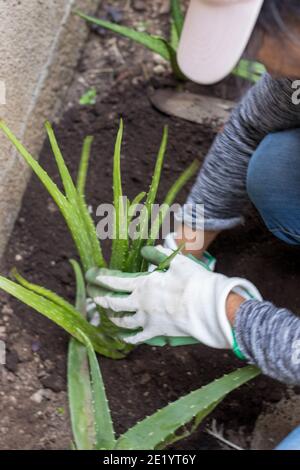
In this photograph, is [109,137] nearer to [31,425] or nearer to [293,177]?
[293,177]

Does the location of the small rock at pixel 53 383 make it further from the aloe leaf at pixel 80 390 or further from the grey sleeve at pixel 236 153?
the grey sleeve at pixel 236 153

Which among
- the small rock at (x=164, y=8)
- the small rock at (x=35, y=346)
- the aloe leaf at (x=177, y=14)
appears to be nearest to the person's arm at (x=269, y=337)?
the small rock at (x=35, y=346)

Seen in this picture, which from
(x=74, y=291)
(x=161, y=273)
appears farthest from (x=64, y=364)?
(x=161, y=273)

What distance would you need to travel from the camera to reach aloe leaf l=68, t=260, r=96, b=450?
1150 mm

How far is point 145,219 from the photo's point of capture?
1163 mm

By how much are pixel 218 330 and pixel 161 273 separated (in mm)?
149

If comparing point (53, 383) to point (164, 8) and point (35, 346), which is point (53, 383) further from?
point (164, 8)

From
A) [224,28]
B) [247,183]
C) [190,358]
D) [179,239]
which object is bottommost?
[190,358]

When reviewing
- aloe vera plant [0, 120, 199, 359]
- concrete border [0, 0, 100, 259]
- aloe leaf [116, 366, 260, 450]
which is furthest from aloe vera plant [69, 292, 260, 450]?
concrete border [0, 0, 100, 259]

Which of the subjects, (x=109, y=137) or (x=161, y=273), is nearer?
(x=161, y=273)

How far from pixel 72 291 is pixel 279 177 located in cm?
48

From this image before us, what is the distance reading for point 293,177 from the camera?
3.99 ft

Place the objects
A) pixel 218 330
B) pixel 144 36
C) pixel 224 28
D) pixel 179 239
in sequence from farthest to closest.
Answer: pixel 144 36 → pixel 179 239 → pixel 218 330 → pixel 224 28

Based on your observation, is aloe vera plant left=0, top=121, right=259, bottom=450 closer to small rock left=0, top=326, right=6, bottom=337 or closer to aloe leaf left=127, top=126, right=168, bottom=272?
aloe leaf left=127, top=126, right=168, bottom=272
